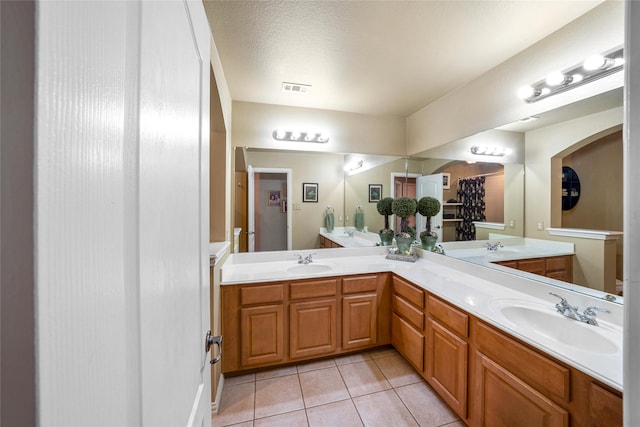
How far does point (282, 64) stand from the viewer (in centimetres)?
196

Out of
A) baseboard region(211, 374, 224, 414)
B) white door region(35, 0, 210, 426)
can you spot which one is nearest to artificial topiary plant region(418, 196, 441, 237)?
baseboard region(211, 374, 224, 414)

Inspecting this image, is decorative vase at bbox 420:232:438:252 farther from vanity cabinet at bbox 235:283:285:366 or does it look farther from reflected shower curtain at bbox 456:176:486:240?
vanity cabinet at bbox 235:283:285:366

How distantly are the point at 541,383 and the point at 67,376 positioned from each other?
1.65m

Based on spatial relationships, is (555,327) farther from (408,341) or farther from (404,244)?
(404,244)

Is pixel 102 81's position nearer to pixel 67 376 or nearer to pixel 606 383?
pixel 67 376

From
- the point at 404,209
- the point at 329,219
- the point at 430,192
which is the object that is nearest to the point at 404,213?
the point at 404,209

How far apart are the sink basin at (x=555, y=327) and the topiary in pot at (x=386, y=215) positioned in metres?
1.42

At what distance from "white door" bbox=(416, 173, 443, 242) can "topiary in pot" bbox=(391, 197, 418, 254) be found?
111mm

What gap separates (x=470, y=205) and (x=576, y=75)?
1.10 m

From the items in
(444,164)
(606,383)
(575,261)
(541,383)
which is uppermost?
(444,164)

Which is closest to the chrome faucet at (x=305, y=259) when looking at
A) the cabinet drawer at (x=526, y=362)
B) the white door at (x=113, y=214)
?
the cabinet drawer at (x=526, y=362)

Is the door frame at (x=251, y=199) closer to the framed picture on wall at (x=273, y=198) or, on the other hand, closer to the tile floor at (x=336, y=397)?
the framed picture on wall at (x=273, y=198)

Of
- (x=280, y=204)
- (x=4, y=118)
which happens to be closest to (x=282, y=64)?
(x=280, y=204)

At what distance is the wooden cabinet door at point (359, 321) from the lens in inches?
89.8
